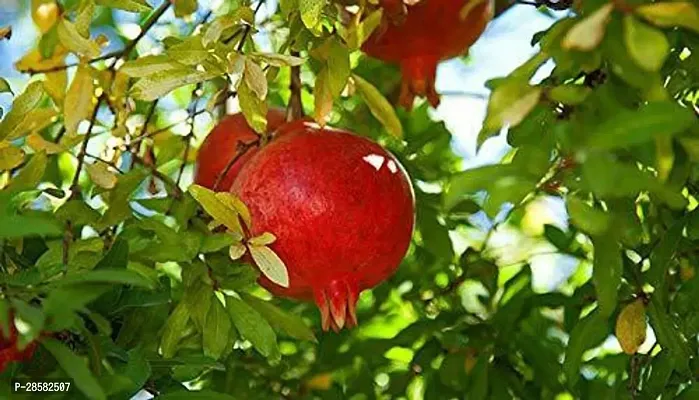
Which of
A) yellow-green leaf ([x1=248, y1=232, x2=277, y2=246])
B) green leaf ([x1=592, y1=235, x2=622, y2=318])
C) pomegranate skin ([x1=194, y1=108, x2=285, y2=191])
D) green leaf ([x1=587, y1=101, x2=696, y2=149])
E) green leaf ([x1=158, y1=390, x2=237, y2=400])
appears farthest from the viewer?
pomegranate skin ([x1=194, y1=108, x2=285, y2=191])

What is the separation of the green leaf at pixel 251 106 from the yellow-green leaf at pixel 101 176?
16 centimetres

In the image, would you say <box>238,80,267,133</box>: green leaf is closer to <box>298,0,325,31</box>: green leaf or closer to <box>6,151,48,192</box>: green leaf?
<box>298,0,325,31</box>: green leaf

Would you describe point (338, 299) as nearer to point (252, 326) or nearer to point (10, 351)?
point (252, 326)

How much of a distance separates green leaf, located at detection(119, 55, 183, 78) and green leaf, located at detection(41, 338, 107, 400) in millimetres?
288

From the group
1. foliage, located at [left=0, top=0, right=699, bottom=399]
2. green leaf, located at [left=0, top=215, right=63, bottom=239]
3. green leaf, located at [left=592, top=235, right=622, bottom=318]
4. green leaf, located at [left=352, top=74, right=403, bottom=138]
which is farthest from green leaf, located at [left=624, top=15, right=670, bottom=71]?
green leaf, located at [left=352, top=74, right=403, bottom=138]

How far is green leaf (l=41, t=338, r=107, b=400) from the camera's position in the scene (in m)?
0.67

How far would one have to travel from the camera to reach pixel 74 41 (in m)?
1.00

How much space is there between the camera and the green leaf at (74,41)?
1.00m

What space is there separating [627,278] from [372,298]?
46 centimetres

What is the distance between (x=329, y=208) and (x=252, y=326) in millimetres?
108

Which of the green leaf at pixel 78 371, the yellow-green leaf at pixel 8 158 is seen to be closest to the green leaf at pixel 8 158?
the yellow-green leaf at pixel 8 158

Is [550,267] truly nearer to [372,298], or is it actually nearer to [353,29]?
[372,298]

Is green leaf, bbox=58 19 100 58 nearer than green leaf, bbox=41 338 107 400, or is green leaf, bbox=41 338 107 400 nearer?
green leaf, bbox=41 338 107 400

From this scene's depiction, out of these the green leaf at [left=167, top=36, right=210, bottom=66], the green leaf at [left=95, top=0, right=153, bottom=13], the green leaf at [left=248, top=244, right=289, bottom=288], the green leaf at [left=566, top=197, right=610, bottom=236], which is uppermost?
the green leaf at [left=566, top=197, right=610, bottom=236]
